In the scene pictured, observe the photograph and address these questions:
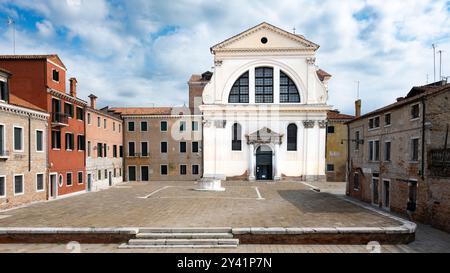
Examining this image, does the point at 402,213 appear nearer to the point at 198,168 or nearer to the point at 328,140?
the point at 328,140

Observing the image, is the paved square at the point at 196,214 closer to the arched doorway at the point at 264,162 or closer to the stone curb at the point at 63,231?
the stone curb at the point at 63,231

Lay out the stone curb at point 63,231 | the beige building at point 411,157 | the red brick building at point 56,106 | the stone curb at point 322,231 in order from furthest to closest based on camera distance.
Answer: the red brick building at point 56,106
the beige building at point 411,157
the stone curb at point 63,231
the stone curb at point 322,231

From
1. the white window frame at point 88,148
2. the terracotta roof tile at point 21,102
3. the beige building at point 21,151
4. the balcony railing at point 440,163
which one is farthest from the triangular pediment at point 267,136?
the terracotta roof tile at point 21,102

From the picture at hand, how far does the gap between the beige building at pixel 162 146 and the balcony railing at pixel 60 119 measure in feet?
45.3

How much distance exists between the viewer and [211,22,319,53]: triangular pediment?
37.1m

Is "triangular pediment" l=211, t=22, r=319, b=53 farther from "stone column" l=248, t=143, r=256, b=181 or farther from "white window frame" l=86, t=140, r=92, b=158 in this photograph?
"white window frame" l=86, t=140, r=92, b=158

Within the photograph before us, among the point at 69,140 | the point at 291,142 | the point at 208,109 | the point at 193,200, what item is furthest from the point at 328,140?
the point at 69,140

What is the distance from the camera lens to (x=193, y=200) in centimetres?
2109

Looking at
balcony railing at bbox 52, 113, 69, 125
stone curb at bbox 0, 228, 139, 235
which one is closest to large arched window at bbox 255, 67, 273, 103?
balcony railing at bbox 52, 113, 69, 125

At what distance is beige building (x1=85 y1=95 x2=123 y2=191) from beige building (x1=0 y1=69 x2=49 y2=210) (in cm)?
707

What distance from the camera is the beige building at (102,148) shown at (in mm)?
29219

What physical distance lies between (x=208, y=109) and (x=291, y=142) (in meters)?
11.0

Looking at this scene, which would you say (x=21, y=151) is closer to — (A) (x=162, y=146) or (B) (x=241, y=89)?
(A) (x=162, y=146)
